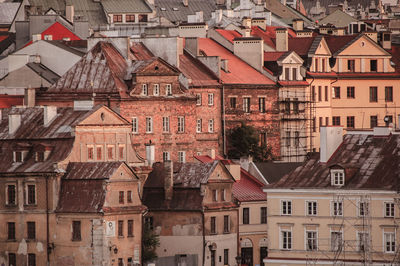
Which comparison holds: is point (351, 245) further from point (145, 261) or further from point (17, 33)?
point (17, 33)

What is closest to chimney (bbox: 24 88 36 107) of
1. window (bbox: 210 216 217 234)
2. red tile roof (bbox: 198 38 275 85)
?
window (bbox: 210 216 217 234)

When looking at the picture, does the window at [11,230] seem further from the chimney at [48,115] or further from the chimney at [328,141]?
the chimney at [328,141]

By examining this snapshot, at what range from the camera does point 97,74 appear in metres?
134

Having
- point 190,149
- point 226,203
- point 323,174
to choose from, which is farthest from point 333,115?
point 323,174

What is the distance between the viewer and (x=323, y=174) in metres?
112

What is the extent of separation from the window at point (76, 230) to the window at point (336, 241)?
15.7m

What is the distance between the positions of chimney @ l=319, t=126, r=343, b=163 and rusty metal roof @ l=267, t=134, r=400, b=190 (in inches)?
10.5

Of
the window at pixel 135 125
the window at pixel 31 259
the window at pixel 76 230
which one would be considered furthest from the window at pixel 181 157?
the window at pixel 76 230

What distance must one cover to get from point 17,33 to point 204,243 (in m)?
56.7

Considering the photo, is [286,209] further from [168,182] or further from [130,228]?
[168,182]

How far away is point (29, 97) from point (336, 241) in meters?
31.2

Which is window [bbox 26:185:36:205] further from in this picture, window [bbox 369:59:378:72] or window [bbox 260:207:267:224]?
window [bbox 369:59:378:72]

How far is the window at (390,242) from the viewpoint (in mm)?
107156

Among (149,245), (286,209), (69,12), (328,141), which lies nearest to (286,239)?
(286,209)
